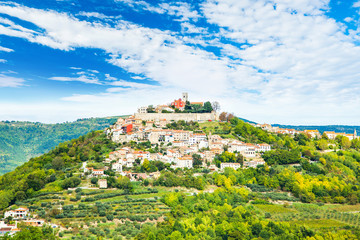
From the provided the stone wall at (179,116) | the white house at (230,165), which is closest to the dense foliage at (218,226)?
the white house at (230,165)

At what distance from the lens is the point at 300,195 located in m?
39.3

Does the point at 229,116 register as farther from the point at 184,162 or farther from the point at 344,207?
the point at 344,207

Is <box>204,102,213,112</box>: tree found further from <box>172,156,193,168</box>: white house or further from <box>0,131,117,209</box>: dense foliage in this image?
<box>0,131,117,209</box>: dense foliage

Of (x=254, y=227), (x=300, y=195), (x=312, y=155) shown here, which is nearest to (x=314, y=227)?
(x=254, y=227)

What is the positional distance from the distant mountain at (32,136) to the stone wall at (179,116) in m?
71.8

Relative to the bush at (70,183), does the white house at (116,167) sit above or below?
above

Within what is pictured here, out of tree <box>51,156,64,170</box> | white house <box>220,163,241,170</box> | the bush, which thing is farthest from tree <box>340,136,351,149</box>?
tree <box>51,156,64,170</box>

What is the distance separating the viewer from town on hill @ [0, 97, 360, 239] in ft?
86.1

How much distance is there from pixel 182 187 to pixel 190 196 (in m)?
4.01

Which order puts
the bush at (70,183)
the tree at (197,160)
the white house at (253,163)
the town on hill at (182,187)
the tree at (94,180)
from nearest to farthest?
1. the town on hill at (182,187)
2. the bush at (70,183)
3. the tree at (94,180)
4. the tree at (197,160)
5. the white house at (253,163)

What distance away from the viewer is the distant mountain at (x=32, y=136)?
121500 mm

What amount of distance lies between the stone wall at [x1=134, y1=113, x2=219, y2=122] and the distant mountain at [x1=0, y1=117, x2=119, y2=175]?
71.8 m

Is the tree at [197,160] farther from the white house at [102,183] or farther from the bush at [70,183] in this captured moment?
the bush at [70,183]

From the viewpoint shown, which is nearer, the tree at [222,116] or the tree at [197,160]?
the tree at [197,160]
